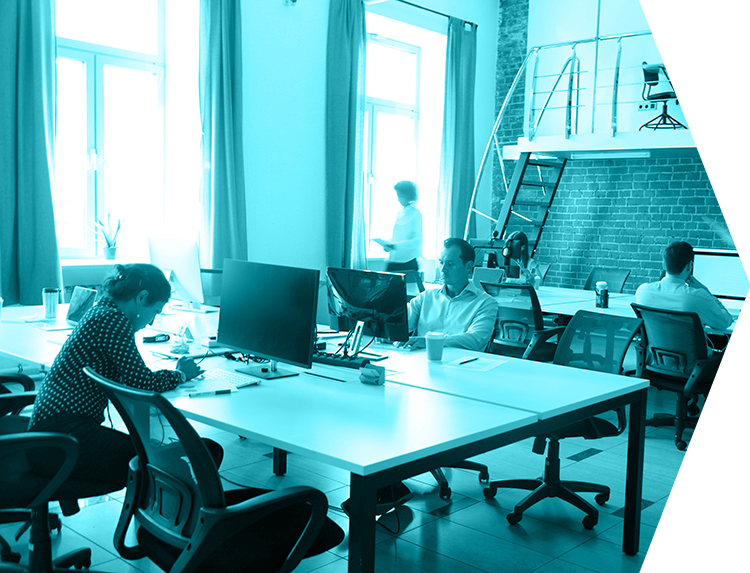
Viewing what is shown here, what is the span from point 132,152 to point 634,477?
4.63 m

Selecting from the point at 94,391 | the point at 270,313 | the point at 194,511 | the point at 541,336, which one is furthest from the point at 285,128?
the point at 194,511

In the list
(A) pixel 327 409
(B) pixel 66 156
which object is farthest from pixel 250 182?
(A) pixel 327 409

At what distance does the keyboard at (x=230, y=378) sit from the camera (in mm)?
2510

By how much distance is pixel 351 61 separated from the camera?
6.79m

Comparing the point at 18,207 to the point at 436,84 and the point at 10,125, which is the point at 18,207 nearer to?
the point at 10,125

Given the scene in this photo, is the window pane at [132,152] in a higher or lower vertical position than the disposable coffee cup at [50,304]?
higher

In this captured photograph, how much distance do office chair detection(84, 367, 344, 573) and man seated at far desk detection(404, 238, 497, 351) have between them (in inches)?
65.5

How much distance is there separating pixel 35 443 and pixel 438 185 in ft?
21.4

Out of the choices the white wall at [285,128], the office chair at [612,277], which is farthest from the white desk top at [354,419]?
the office chair at [612,277]

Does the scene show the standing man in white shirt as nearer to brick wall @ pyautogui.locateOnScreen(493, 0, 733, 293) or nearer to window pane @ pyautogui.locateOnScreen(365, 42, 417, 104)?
window pane @ pyautogui.locateOnScreen(365, 42, 417, 104)

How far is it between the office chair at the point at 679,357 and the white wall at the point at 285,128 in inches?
136

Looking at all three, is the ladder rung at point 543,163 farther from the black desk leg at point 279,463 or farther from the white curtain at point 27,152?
the black desk leg at point 279,463

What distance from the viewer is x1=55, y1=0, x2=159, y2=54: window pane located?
17.6 ft

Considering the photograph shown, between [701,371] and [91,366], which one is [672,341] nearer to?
[701,371]
